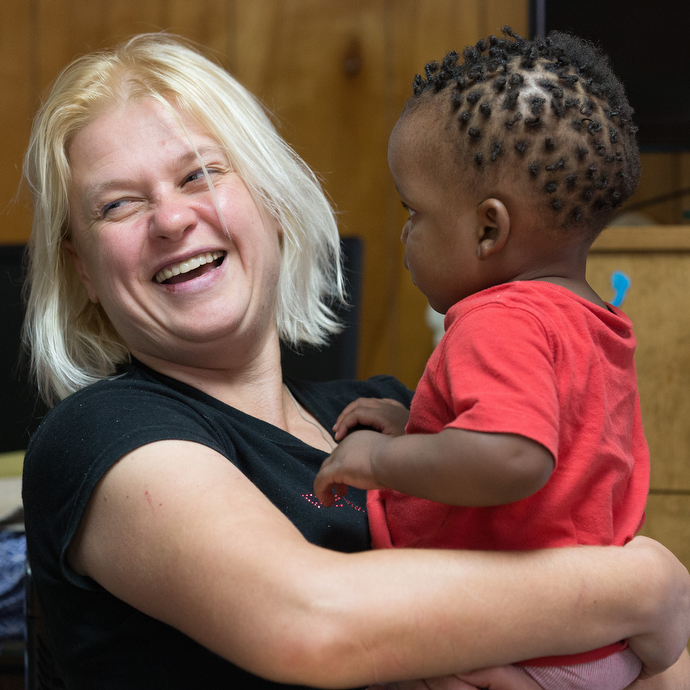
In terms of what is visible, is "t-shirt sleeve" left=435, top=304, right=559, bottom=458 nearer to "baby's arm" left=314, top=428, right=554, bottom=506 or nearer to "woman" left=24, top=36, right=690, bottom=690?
"baby's arm" left=314, top=428, right=554, bottom=506

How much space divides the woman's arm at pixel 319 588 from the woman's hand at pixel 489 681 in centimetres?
3

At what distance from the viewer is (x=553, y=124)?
0.76 metres

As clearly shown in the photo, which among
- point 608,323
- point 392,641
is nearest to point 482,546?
point 392,641

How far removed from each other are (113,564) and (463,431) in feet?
1.31

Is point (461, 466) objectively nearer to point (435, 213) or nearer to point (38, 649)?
point (435, 213)

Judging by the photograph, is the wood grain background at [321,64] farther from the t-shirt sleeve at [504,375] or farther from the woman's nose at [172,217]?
the t-shirt sleeve at [504,375]

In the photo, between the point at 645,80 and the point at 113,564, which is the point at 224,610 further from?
the point at 645,80

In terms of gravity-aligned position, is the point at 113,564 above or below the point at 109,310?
below

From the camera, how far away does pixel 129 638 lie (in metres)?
0.88

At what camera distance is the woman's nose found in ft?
3.33

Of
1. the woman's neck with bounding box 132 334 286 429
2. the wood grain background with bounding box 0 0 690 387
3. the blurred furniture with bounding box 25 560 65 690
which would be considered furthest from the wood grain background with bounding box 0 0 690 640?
the blurred furniture with bounding box 25 560 65 690

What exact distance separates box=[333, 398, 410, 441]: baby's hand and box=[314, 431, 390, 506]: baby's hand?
0.16 metres

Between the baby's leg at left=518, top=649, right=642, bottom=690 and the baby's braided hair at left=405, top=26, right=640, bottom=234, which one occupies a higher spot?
the baby's braided hair at left=405, top=26, right=640, bottom=234

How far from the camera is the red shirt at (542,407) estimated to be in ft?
2.19
